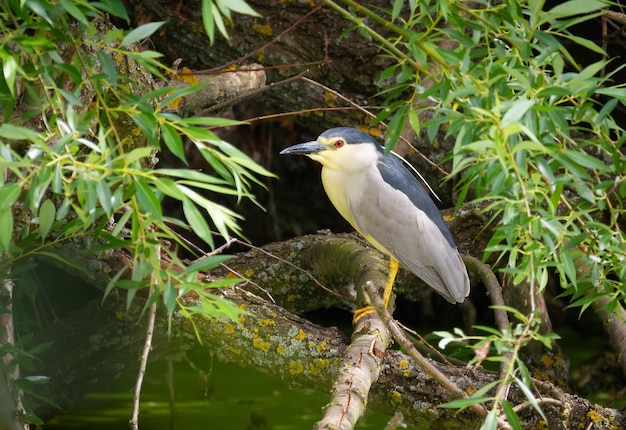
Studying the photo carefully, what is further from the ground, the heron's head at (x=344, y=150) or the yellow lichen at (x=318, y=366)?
the heron's head at (x=344, y=150)

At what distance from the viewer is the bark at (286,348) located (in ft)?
5.38

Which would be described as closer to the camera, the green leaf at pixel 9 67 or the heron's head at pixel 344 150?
the green leaf at pixel 9 67

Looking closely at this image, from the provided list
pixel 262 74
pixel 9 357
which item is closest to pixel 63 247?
pixel 9 357

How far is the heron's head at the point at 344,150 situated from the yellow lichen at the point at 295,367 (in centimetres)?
41

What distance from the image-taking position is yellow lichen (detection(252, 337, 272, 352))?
171 cm

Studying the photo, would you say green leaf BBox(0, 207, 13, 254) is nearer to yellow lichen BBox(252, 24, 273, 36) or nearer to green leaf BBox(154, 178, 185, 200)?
green leaf BBox(154, 178, 185, 200)

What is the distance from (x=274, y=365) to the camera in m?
1.74

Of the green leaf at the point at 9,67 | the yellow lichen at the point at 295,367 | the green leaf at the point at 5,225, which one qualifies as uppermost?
the green leaf at the point at 9,67

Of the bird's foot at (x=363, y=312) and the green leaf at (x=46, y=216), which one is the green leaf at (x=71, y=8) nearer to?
the green leaf at (x=46, y=216)

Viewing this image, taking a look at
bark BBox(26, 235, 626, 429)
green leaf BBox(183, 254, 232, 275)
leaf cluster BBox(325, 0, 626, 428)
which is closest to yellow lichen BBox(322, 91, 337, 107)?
bark BBox(26, 235, 626, 429)

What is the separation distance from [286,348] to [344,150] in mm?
423

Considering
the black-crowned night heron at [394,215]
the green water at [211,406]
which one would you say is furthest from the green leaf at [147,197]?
the green water at [211,406]

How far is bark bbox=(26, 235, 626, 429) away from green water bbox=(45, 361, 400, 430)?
1.35ft

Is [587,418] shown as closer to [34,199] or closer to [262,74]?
Result: [262,74]
